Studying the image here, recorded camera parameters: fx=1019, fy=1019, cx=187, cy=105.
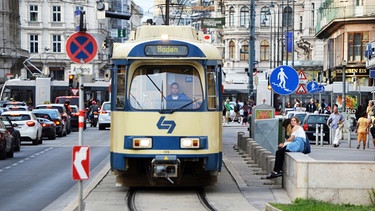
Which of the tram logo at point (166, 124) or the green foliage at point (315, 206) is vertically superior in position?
the tram logo at point (166, 124)

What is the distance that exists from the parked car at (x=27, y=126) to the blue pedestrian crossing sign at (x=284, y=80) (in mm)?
19611

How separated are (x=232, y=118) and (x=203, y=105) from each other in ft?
200

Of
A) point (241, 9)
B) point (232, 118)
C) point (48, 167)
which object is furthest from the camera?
point (241, 9)

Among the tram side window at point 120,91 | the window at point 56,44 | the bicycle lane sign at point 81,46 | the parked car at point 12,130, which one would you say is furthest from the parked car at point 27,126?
the window at point 56,44

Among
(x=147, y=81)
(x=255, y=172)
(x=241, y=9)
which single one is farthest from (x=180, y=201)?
(x=241, y=9)

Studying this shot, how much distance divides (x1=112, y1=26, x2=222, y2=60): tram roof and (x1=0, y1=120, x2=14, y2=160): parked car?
475 inches

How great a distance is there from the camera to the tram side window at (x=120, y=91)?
2034 cm

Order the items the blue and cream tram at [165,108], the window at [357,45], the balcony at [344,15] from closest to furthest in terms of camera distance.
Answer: the blue and cream tram at [165,108], the balcony at [344,15], the window at [357,45]

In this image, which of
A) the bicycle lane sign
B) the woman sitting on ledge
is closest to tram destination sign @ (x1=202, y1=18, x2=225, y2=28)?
the woman sitting on ledge

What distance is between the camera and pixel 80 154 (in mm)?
16000

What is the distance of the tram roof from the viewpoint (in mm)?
20328

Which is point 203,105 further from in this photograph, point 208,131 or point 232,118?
point 232,118

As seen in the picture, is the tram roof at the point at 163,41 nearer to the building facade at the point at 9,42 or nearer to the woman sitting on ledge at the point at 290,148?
the woman sitting on ledge at the point at 290,148

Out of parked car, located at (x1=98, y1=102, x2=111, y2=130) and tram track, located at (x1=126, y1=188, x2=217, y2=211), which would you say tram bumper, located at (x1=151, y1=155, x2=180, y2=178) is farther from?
parked car, located at (x1=98, y1=102, x2=111, y2=130)
